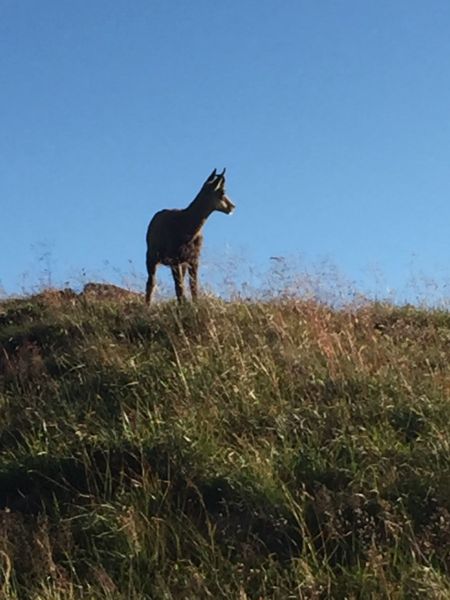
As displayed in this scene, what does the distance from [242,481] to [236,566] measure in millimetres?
815

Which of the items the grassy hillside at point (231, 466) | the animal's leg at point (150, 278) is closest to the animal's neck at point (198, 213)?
the animal's leg at point (150, 278)

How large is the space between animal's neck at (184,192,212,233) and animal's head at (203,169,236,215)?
0.27ft

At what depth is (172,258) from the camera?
11.7m

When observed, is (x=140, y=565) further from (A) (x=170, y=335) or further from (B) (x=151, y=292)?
(B) (x=151, y=292)

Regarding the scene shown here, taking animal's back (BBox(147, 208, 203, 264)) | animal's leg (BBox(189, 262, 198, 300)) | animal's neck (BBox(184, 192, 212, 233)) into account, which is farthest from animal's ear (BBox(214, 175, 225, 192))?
animal's leg (BBox(189, 262, 198, 300))

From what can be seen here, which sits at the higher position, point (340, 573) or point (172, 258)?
point (172, 258)

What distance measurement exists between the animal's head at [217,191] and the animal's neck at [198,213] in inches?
3.3

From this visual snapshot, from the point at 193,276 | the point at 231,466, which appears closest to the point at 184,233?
the point at 193,276

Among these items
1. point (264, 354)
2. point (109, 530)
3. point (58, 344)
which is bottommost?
point (109, 530)

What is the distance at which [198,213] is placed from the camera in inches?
464

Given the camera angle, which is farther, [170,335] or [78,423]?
[170,335]

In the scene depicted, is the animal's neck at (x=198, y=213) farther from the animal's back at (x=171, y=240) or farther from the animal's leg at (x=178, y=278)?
the animal's leg at (x=178, y=278)

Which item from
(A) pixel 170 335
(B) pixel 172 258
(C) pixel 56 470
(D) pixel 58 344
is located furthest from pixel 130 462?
(B) pixel 172 258

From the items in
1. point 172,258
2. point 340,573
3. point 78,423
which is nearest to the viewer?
point 340,573
